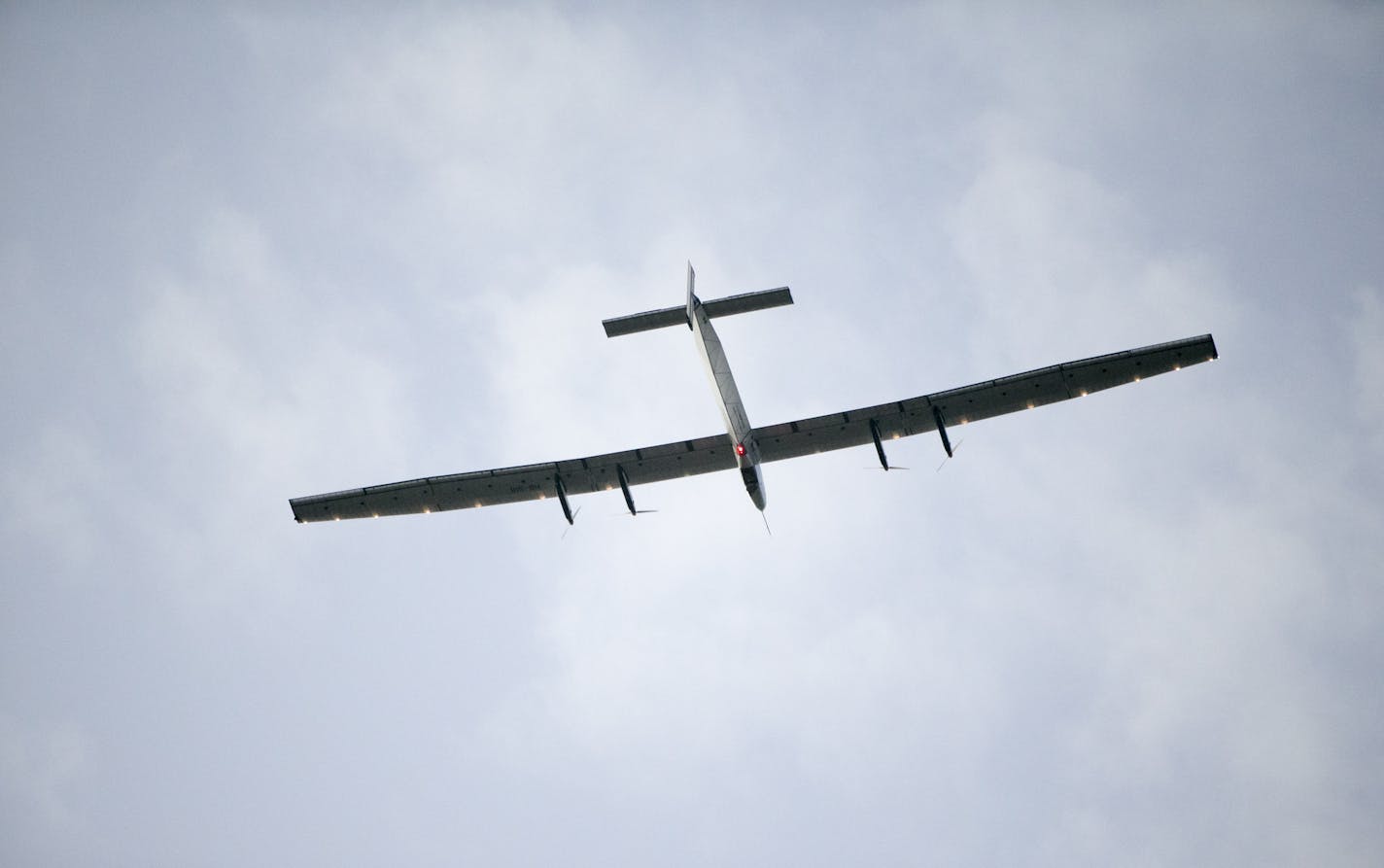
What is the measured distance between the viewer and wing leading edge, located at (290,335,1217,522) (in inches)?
1588

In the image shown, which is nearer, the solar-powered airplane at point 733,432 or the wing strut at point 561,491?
the solar-powered airplane at point 733,432

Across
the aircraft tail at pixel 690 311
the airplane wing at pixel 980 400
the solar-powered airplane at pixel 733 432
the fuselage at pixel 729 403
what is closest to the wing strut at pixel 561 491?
the solar-powered airplane at pixel 733 432

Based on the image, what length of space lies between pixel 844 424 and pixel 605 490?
11377 millimetres

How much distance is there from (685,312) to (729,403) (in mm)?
4543

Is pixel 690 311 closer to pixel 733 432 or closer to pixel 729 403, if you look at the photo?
pixel 729 403

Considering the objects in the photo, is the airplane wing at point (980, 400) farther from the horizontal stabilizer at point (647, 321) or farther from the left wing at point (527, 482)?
the horizontal stabilizer at point (647, 321)

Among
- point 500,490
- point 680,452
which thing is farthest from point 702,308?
point 500,490

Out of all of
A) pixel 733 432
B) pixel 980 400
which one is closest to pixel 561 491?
pixel 733 432

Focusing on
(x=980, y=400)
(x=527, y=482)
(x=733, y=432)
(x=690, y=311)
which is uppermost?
(x=690, y=311)

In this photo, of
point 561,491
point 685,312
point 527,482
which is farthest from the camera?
point 527,482

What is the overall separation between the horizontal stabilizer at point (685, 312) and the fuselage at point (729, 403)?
53cm

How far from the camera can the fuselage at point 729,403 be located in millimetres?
40500

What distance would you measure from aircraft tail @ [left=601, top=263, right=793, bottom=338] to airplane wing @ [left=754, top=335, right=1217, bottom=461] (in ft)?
17.8

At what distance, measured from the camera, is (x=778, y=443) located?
42719 millimetres
